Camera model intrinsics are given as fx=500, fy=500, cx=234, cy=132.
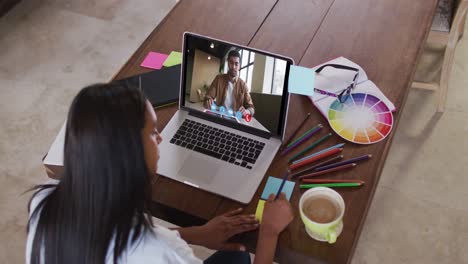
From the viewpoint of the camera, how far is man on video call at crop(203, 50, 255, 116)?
1.33 metres

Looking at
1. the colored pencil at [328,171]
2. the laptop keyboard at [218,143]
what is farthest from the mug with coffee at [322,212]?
the laptop keyboard at [218,143]

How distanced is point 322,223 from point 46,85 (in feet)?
6.25

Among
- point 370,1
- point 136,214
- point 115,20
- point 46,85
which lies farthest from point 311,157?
point 115,20

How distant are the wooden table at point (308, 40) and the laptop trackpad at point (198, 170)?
1.3 inches

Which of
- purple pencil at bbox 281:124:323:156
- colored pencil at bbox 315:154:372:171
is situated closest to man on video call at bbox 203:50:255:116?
purple pencil at bbox 281:124:323:156

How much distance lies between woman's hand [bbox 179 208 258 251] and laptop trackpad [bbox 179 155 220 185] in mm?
118

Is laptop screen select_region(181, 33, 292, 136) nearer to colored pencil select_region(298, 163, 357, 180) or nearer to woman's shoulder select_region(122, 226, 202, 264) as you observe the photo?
colored pencil select_region(298, 163, 357, 180)

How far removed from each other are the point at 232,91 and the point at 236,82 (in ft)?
0.09

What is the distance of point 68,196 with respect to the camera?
93 cm

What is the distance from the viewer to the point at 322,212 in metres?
1.16

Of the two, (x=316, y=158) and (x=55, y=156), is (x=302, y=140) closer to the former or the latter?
(x=316, y=158)

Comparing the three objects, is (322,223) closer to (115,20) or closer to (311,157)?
(311,157)

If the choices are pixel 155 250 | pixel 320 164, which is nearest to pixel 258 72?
pixel 320 164

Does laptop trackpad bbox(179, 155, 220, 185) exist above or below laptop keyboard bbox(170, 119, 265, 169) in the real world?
below
